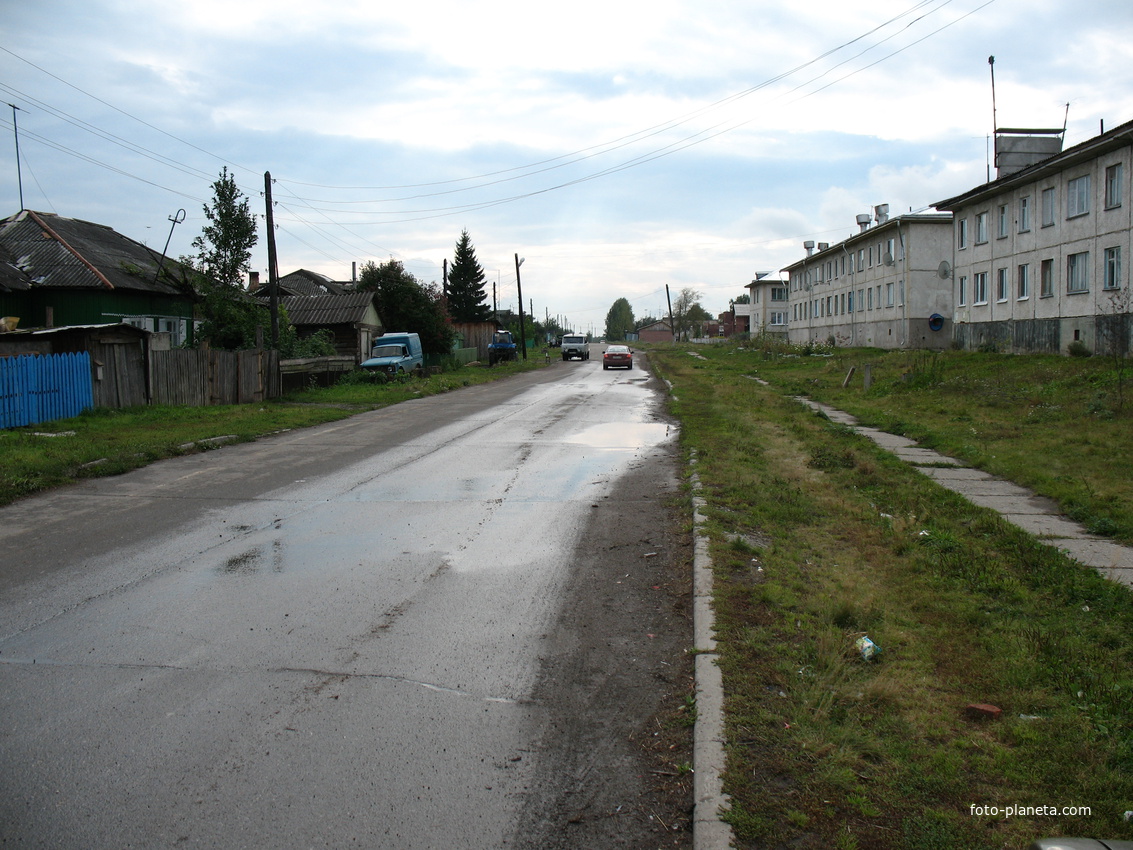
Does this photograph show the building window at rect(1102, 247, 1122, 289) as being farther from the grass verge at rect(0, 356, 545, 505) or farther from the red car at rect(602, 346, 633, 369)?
the red car at rect(602, 346, 633, 369)

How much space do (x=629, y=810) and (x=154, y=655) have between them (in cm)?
315

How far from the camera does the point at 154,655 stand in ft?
15.6

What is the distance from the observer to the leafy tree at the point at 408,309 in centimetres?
4203

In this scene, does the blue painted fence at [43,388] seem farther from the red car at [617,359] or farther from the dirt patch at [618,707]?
the red car at [617,359]

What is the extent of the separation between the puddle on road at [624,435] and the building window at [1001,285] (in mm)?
20756

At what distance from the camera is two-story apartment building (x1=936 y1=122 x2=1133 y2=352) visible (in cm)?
2353

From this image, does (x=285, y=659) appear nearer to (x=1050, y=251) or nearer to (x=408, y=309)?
(x=1050, y=251)

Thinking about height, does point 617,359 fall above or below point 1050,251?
below

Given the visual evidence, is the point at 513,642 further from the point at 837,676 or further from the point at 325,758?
the point at 837,676

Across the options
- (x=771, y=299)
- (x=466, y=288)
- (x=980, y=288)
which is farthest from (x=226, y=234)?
(x=771, y=299)

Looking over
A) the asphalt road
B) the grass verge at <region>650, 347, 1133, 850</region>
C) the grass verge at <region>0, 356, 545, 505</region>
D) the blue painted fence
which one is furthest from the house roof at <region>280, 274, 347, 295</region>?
the grass verge at <region>650, 347, 1133, 850</region>

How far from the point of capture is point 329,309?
39500 mm

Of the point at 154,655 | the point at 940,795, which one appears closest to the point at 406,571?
the point at 154,655

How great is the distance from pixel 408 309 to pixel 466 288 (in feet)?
108
